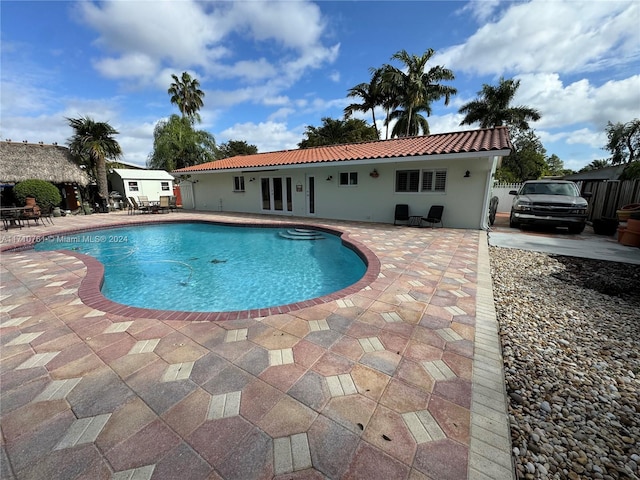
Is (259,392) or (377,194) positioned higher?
(377,194)

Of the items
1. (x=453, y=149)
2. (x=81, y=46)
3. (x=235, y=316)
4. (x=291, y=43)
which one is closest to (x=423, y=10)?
(x=453, y=149)

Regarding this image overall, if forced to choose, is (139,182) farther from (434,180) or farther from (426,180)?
(434,180)

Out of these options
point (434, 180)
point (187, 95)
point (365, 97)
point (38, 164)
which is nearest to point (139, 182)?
A: point (38, 164)

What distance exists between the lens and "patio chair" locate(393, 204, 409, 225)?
409 inches

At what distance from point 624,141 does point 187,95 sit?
146 ft

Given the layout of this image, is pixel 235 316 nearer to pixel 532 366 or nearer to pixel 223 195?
pixel 532 366

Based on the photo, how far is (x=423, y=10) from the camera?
800cm

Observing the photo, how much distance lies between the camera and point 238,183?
51.8 ft

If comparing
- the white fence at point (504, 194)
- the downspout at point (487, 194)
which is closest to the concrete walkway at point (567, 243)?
the downspout at point (487, 194)

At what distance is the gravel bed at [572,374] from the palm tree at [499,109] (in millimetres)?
23730

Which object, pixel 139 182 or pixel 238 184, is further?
pixel 139 182

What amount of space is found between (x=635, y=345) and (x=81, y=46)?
15.1m

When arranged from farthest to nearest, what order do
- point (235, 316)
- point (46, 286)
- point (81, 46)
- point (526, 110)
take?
point (526, 110) → point (81, 46) → point (46, 286) → point (235, 316)

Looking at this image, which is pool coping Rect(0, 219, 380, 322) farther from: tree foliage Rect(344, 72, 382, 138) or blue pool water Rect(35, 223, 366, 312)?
tree foliage Rect(344, 72, 382, 138)
